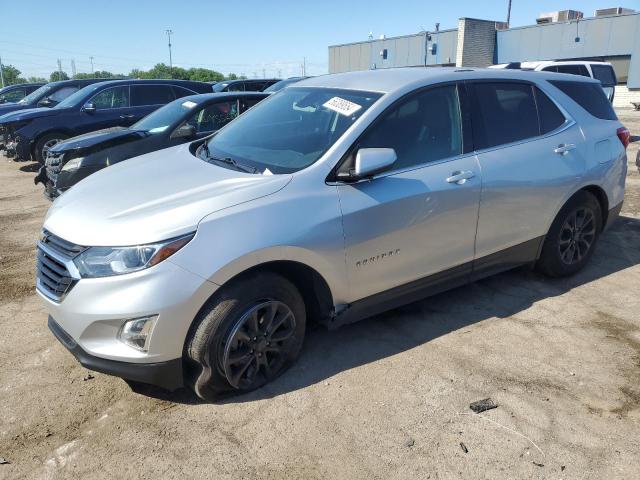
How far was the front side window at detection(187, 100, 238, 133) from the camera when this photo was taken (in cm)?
706

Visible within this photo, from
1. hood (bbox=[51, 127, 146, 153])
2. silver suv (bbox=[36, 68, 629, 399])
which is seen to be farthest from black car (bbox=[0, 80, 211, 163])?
silver suv (bbox=[36, 68, 629, 399])

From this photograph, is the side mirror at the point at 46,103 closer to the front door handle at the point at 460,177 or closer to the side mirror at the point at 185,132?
the side mirror at the point at 185,132

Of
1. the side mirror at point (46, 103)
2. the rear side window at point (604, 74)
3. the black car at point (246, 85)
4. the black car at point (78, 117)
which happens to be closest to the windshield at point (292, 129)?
the black car at point (78, 117)

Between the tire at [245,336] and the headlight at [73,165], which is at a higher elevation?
the headlight at [73,165]

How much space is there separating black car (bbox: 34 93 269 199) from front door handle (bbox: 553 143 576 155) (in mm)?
4226

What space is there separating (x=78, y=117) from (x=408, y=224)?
9.00 meters

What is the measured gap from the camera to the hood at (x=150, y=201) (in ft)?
8.79

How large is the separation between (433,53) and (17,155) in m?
35.2

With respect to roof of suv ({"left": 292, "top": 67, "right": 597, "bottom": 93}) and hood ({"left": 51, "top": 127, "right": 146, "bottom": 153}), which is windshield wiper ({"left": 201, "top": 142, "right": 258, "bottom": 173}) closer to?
roof of suv ({"left": 292, "top": 67, "right": 597, "bottom": 93})

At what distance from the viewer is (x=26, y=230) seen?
632cm

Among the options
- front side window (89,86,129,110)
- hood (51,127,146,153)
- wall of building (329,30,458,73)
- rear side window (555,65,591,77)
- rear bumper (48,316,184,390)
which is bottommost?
rear bumper (48,316,184,390)

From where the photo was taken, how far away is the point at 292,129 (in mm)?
3602

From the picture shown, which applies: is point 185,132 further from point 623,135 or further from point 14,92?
point 14,92

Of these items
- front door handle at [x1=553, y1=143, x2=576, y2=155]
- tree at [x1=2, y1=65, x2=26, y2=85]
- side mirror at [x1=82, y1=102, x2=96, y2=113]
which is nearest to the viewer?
front door handle at [x1=553, y1=143, x2=576, y2=155]
